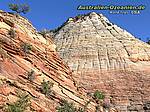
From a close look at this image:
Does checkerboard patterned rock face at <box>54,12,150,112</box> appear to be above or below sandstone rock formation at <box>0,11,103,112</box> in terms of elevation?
above

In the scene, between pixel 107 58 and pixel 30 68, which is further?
pixel 107 58

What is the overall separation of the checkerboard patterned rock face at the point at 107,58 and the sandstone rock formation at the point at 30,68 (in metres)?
11.5

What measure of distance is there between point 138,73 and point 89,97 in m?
15.9

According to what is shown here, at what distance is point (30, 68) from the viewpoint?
47281mm

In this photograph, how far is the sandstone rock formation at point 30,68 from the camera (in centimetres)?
4009

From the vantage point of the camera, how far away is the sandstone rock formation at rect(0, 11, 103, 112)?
40094mm

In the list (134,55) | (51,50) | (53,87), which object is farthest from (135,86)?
(53,87)

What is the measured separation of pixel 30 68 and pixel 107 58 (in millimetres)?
28889

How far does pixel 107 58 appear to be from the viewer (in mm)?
74375

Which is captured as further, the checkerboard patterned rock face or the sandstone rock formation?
the checkerboard patterned rock face

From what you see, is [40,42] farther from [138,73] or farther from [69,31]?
[69,31]

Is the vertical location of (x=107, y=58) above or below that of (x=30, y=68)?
above

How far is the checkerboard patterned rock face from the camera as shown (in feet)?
214

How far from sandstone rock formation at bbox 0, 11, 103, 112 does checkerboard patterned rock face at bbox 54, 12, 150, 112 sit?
1148 cm
